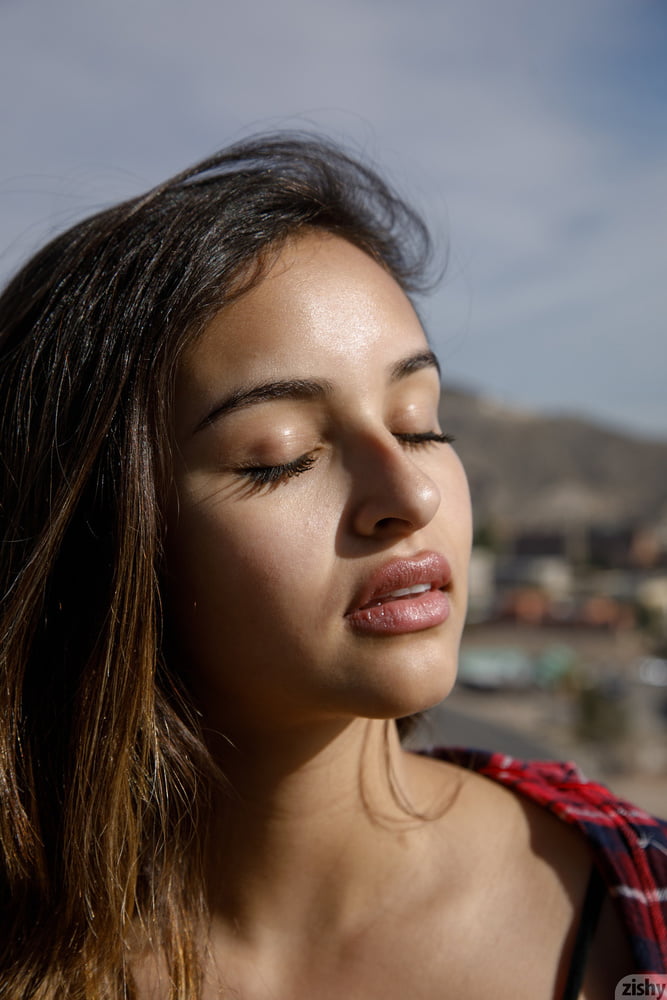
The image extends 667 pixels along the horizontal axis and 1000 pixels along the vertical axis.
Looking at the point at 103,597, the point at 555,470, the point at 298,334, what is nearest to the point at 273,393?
the point at 298,334

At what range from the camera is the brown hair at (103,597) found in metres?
1.78

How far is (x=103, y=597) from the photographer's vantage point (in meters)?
1.82

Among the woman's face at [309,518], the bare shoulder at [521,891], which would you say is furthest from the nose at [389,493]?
the bare shoulder at [521,891]

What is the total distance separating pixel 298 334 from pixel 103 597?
59 cm

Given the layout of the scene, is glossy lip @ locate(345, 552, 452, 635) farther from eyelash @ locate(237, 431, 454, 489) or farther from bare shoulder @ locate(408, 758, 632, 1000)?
bare shoulder @ locate(408, 758, 632, 1000)

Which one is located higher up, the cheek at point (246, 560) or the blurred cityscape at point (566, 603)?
the cheek at point (246, 560)

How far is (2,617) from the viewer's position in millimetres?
1841

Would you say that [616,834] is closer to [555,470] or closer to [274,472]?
[274,472]

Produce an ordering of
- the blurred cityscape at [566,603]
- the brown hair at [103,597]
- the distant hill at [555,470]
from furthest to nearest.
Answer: the distant hill at [555,470], the blurred cityscape at [566,603], the brown hair at [103,597]

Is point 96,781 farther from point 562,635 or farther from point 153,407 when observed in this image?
point 562,635

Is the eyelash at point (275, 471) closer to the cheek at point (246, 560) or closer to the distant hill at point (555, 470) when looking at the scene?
the cheek at point (246, 560)

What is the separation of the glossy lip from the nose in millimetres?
62

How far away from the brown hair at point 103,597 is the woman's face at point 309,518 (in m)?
0.07

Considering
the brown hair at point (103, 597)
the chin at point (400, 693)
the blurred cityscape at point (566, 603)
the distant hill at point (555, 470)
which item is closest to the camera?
the chin at point (400, 693)
